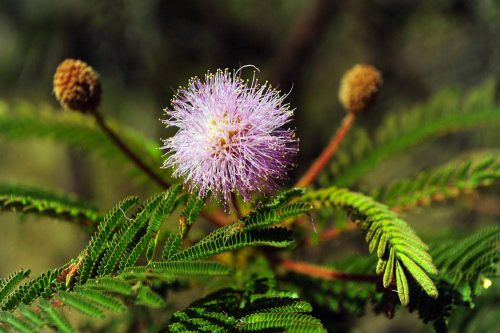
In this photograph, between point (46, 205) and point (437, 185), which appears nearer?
point (46, 205)

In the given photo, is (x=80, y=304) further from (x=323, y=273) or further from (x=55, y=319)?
→ (x=323, y=273)

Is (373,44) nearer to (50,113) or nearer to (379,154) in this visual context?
(379,154)

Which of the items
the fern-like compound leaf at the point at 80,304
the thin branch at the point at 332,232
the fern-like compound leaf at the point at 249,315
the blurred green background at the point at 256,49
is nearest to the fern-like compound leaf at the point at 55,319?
the fern-like compound leaf at the point at 80,304

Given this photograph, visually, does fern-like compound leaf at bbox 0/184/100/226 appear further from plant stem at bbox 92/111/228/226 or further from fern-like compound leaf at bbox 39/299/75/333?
fern-like compound leaf at bbox 39/299/75/333

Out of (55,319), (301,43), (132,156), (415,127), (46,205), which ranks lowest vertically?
(55,319)

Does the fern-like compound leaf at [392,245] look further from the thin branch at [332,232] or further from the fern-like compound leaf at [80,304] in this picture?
the fern-like compound leaf at [80,304]

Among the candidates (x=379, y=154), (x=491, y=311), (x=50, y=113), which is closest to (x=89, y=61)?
(x=50, y=113)

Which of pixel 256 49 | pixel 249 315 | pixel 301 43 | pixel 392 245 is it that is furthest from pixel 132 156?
pixel 256 49
